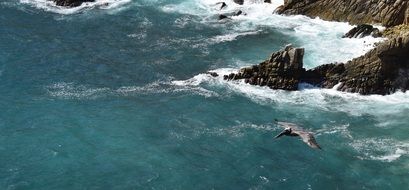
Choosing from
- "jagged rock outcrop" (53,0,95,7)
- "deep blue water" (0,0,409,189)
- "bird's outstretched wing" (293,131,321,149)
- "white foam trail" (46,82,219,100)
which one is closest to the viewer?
"deep blue water" (0,0,409,189)

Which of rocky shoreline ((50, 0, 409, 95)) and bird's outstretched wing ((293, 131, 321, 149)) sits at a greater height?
rocky shoreline ((50, 0, 409, 95))

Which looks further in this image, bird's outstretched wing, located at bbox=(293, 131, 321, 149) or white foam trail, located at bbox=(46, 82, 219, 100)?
white foam trail, located at bbox=(46, 82, 219, 100)

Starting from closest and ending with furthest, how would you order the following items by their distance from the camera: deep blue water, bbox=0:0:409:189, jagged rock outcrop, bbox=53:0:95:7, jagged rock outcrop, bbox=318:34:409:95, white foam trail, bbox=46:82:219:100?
deep blue water, bbox=0:0:409:189 → jagged rock outcrop, bbox=318:34:409:95 → white foam trail, bbox=46:82:219:100 → jagged rock outcrop, bbox=53:0:95:7

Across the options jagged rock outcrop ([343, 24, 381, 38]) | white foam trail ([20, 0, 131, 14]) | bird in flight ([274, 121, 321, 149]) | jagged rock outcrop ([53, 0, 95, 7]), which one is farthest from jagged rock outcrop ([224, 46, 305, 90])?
jagged rock outcrop ([53, 0, 95, 7])

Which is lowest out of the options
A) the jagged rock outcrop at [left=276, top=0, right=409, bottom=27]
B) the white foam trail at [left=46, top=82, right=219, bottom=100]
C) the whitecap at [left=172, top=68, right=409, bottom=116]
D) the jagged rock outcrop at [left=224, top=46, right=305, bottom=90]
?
the white foam trail at [left=46, top=82, right=219, bottom=100]

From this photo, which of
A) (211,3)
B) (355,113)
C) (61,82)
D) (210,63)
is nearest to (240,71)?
(210,63)

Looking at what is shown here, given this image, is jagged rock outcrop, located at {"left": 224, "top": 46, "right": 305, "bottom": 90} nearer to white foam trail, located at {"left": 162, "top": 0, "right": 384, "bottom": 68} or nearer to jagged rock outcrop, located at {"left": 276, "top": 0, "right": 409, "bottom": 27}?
white foam trail, located at {"left": 162, "top": 0, "right": 384, "bottom": 68}
